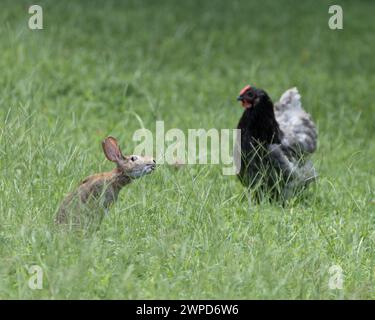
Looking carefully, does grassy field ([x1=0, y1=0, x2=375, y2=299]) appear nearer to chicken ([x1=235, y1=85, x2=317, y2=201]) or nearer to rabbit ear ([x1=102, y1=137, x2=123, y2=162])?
chicken ([x1=235, y1=85, x2=317, y2=201])

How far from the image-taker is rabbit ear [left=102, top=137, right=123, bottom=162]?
519 cm

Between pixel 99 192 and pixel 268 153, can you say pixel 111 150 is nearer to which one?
pixel 99 192

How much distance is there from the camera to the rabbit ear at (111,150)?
5.19 m

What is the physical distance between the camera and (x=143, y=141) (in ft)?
25.6

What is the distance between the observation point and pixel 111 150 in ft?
17.1

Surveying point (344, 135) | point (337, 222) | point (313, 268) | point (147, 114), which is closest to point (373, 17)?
point (344, 135)

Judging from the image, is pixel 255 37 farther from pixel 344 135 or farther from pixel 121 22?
pixel 344 135

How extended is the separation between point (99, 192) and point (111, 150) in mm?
267

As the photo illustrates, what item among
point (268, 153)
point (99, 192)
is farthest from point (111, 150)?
point (268, 153)

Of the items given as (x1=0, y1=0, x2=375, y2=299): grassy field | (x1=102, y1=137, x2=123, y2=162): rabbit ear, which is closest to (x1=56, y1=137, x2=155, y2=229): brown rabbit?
(x1=102, y1=137, x2=123, y2=162): rabbit ear

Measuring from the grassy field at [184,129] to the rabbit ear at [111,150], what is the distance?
1.06 ft

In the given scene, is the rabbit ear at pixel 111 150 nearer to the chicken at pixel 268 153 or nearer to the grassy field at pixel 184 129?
the grassy field at pixel 184 129

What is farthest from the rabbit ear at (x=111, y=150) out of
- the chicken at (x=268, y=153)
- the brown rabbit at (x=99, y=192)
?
the chicken at (x=268, y=153)
